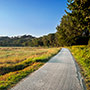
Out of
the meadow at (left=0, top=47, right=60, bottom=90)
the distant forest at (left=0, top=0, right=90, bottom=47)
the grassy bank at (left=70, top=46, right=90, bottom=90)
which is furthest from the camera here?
the distant forest at (left=0, top=0, right=90, bottom=47)

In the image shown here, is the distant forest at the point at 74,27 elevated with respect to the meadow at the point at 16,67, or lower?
elevated

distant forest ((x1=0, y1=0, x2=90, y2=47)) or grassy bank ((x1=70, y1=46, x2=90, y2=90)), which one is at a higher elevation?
distant forest ((x1=0, y1=0, x2=90, y2=47))

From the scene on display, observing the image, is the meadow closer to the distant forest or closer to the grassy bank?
the grassy bank

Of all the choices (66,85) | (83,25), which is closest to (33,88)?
(66,85)

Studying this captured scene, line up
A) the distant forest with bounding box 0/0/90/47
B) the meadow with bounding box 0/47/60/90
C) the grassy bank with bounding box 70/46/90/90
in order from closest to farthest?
the meadow with bounding box 0/47/60/90, the grassy bank with bounding box 70/46/90/90, the distant forest with bounding box 0/0/90/47

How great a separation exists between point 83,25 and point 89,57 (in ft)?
→ 17.0

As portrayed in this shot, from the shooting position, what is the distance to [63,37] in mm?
45656

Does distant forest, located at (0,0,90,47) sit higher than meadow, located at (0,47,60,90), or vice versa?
distant forest, located at (0,0,90,47)

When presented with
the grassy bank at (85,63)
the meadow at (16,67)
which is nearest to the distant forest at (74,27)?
the grassy bank at (85,63)

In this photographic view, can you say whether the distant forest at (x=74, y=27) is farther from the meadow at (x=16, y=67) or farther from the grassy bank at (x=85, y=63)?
the meadow at (x=16, y=67)

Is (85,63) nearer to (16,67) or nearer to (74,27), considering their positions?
(16,67)

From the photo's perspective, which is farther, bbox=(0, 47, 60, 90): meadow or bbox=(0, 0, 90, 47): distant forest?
bbox=(0, 0, 90, 47): distant forest

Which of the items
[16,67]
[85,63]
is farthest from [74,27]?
[16,67]

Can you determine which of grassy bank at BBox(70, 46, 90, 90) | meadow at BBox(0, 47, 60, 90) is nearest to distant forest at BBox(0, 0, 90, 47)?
grassy bank at BBox(70, 46, 90, 90)
